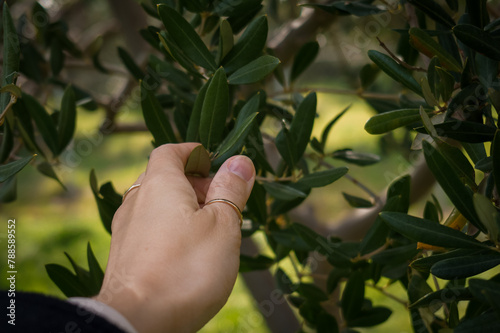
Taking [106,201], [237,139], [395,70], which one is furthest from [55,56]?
[395,70]

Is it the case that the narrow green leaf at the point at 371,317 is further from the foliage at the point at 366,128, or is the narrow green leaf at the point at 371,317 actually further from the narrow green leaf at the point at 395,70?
the narrow green leaf at the point at 395,70

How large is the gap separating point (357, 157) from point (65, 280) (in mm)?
579

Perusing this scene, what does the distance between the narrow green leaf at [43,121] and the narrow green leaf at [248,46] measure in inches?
13.9

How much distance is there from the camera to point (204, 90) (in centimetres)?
66

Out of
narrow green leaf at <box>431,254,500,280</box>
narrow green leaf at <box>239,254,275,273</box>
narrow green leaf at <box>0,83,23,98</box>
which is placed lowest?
narrow green leaf at <box>239,254,275,273</box>


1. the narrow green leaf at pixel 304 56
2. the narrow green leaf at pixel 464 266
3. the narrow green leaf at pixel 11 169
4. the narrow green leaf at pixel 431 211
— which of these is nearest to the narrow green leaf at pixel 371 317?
the narrow green leaf at pixel 431 211

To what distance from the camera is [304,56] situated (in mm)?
960

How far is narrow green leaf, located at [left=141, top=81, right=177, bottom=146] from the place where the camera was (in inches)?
26.8

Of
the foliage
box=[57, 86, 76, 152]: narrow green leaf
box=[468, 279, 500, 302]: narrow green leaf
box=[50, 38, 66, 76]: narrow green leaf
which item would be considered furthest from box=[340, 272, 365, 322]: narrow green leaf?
box=[50, 38, 66, 76]: narrow green leaf

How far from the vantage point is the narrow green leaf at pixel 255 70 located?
24.4 inches

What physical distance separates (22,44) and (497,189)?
3.16ft

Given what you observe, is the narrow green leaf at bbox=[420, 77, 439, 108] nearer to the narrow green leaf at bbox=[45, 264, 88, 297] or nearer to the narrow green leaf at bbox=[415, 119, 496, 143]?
the narrow green leaf at bbox=[415, 119, 496, 143]

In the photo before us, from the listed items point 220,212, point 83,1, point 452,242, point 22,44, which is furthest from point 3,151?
point 83,1

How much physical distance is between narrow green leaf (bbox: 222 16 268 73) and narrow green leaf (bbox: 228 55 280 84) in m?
0.03
